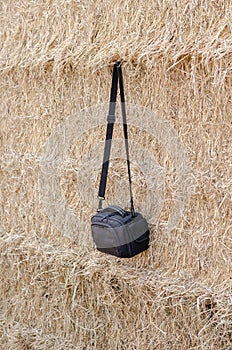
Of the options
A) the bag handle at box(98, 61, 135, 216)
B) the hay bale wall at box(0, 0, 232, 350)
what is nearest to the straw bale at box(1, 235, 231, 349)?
the hay bale wall at box(0, 0, 232, 350)

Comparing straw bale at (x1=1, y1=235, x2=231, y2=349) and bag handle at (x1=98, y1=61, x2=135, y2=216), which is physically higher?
bag handle at (x1=98, y1=61, x2=135, y2=216)

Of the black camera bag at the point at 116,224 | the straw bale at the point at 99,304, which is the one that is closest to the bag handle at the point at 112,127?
the black camera bag at the point at 116,224

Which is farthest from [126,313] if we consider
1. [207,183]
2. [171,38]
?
[171,38]

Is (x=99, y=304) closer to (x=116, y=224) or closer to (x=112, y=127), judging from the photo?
(x=116, y=224)

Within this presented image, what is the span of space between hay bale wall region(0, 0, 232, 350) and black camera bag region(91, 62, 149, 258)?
3cm

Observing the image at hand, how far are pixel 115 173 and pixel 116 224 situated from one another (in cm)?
18

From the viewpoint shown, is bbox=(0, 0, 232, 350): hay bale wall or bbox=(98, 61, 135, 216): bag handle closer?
bbox=(0, 0, 232, 350): hay bale wall

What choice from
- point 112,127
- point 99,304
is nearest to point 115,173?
point 112,127

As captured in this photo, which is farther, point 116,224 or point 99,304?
point 99,304

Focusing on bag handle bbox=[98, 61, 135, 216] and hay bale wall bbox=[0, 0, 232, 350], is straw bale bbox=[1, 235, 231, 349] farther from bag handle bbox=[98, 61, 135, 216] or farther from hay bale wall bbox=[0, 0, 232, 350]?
bag handle bbox=[98, 61, 135, 216]

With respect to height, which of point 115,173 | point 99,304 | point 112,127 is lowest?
point 99,304

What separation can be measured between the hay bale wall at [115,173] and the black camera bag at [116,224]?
0.03 meters

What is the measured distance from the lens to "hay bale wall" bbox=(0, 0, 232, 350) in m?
1.33

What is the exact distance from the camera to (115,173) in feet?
5.08
